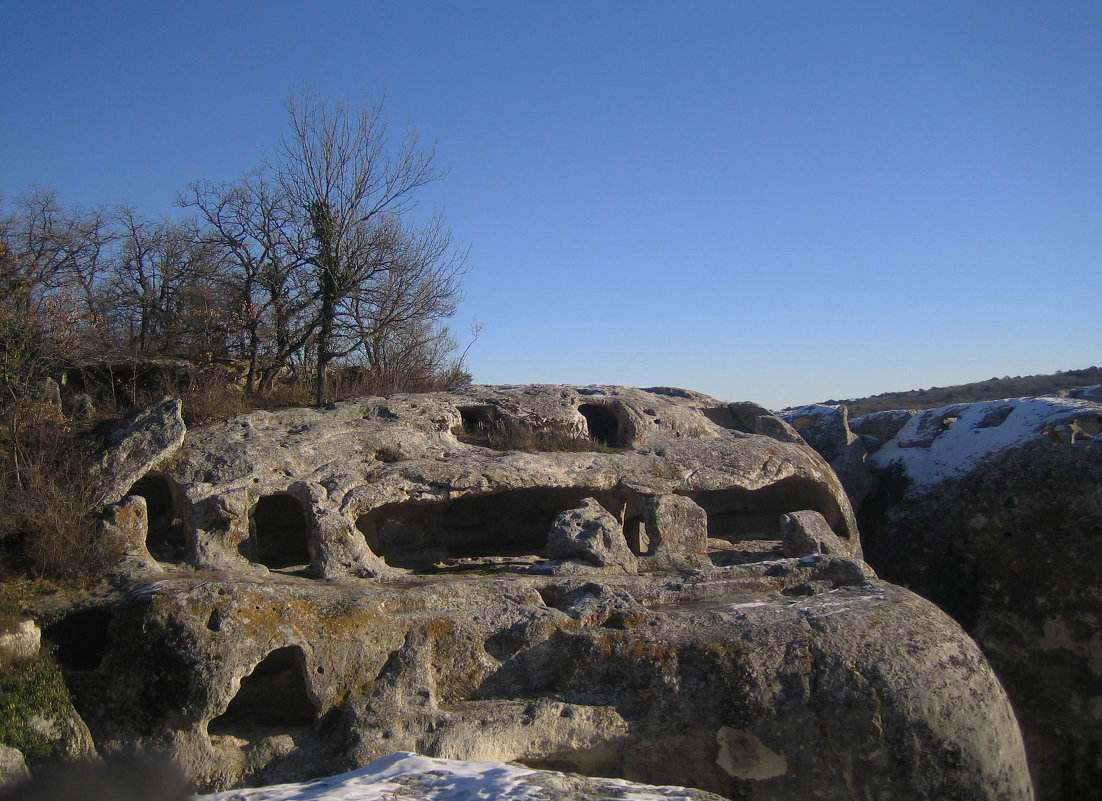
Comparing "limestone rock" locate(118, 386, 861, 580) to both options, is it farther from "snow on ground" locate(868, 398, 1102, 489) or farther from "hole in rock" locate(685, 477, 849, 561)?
"snow on ground" locate(868, 398, 1102, 489)

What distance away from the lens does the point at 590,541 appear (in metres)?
10.3

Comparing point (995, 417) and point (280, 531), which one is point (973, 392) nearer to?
point (995, 417)

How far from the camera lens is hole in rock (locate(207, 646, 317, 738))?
8.11m

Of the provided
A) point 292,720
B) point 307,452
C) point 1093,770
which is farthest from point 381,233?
point 1093,770

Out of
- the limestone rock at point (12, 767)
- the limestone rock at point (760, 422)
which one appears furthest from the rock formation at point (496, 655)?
the limestone rock at point (760, 422)

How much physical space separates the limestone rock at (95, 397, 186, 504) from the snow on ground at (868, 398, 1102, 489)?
11.2 m

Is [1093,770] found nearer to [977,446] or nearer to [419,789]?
[977,446]

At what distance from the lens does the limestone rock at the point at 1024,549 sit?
39.2 feet

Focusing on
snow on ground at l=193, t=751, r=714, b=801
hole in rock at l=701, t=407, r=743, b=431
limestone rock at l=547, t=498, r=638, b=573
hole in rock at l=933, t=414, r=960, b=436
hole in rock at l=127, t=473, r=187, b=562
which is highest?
hole in rock at l=701, t=407, r=743, b=431

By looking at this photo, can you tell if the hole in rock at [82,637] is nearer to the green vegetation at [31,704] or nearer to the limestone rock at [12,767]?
the green vegetation at [31,704]

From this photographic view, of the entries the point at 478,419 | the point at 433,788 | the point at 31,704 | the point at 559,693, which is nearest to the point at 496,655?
the point at 559,693

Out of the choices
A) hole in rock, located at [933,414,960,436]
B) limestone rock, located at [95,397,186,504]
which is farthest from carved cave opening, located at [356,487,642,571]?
hole in rock, located at [933,414,960,436]

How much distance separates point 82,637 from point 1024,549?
11.9m

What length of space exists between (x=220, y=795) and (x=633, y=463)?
7.50 m
